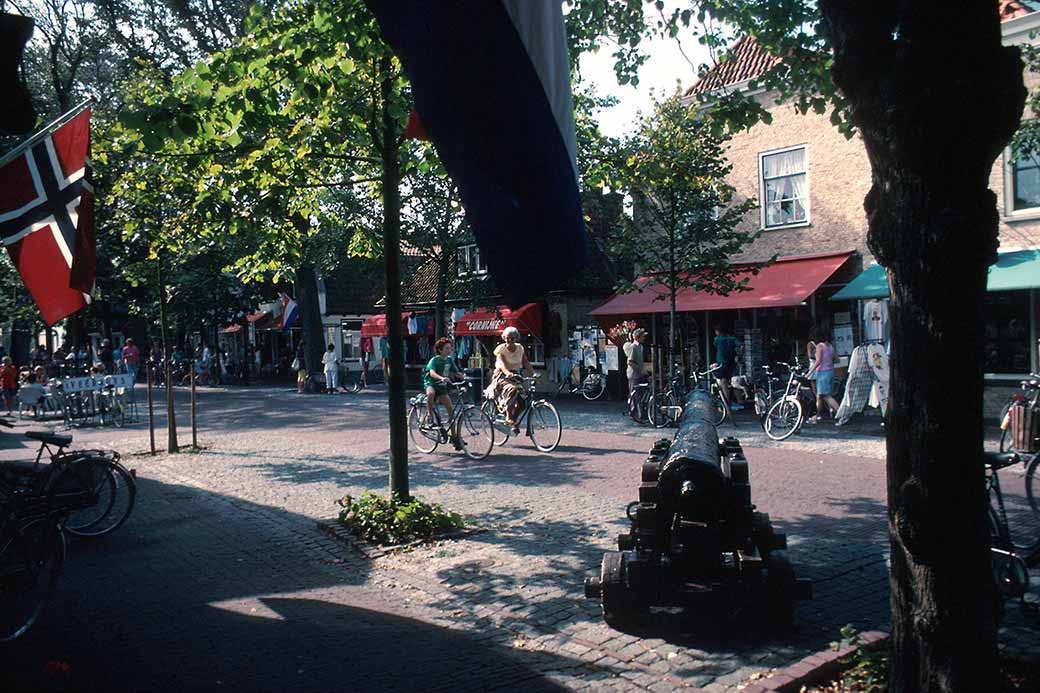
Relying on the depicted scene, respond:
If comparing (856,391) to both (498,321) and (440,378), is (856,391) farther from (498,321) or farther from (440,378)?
(498,321)

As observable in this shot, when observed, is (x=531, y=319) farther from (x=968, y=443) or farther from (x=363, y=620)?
(x=968, y=443)

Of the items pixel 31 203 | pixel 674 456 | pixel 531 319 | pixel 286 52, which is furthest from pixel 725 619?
pixel 531 319

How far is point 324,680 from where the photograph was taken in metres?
4.35

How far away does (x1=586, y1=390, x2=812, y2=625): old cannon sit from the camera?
4758mm

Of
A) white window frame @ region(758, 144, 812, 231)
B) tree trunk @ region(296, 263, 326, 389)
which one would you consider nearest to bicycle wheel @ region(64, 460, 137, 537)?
white window frame @ region(758, 144, 812, 231)

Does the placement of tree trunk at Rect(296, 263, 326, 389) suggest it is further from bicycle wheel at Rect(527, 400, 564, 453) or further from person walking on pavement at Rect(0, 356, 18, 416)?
bicycle wheel at Rect(527, 400, 564, 453)

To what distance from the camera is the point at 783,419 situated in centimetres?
1381

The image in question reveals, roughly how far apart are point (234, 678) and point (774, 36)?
635 centimetres

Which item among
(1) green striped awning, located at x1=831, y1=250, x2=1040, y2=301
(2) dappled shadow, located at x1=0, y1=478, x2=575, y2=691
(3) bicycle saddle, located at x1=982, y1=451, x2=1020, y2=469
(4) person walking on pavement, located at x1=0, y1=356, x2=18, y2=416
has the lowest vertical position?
(2) dappled shadow, located at x1=0, y1=478, x2=575, y2=691

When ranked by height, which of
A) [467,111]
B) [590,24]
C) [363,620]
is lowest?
[363,620]

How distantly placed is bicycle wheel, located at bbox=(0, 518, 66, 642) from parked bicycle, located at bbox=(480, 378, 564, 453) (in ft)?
23.2

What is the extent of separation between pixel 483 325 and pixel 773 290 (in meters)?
10.2

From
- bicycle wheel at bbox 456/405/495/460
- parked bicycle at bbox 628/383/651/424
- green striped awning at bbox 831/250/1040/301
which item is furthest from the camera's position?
parked bicycle at bbox 628/383/651/424

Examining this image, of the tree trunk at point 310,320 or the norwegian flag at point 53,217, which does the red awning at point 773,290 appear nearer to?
the norwegian flag at point 53,217
